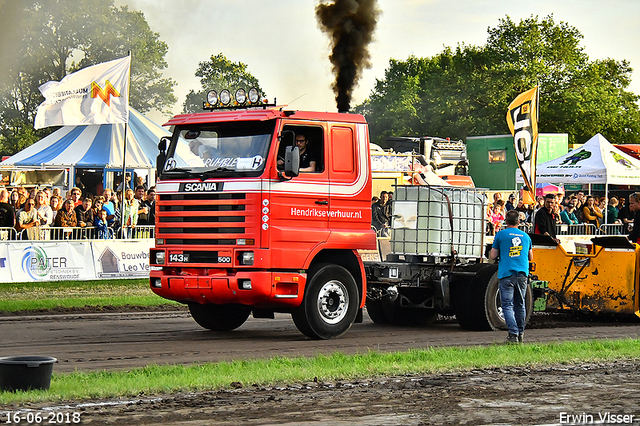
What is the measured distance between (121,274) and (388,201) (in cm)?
667

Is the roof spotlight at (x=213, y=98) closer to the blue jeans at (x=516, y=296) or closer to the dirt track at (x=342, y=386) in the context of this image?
the dirt track at (x=342, y=386)

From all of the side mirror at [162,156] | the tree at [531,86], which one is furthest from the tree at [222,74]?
the side mirror at [162,156]

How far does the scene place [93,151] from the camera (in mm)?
31328

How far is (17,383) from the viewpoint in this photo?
8273mm

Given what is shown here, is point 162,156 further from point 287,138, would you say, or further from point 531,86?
point 531,86

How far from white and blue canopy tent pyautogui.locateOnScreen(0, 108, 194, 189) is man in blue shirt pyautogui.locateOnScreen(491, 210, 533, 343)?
19.3 metres

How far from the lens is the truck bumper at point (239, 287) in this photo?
12367 mm

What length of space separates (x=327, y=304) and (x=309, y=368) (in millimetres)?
3224

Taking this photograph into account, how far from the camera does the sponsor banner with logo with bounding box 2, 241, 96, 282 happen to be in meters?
19.8

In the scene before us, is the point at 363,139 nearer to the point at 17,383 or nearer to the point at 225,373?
the point at 225,373

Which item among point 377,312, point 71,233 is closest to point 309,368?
point 377,312

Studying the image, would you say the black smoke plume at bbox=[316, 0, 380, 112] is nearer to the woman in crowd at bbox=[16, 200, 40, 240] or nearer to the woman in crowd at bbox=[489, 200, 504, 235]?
the woman in crowd at bbox=[16, 200, 40, 240]

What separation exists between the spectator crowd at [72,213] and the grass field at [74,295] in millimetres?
1092

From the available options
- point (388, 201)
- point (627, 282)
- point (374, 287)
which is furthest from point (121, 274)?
point (627, 282)
